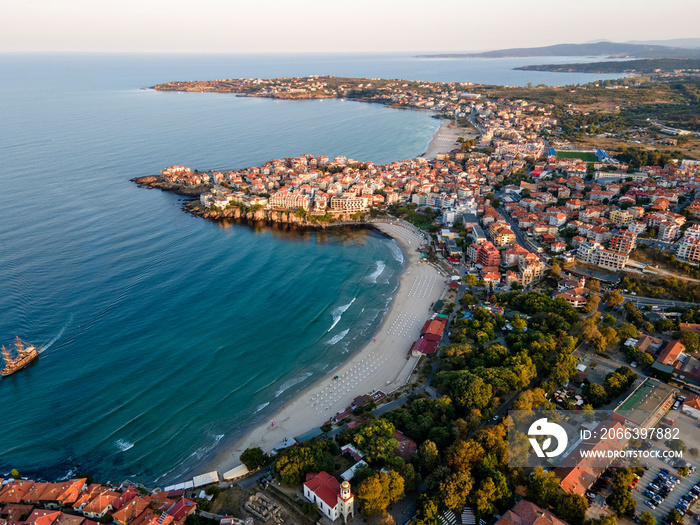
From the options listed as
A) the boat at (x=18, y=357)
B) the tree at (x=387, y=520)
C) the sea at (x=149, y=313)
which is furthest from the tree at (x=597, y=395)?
the boat at (x=18, y=357)

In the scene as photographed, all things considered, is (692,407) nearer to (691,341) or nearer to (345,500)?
(691,341)

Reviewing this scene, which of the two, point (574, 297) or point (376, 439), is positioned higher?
point (376, 439)

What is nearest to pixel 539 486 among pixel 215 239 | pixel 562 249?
pixel 562 249

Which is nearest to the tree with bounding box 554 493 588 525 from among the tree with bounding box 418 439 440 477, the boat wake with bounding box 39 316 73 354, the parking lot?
the parking lot

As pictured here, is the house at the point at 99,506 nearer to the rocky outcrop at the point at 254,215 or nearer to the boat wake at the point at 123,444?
the boat wake at the point at 123,444

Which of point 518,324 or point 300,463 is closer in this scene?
point 300,463

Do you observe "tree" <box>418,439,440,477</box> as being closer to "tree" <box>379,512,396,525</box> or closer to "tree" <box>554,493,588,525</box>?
"tree" <box>379,512,396,525</box>

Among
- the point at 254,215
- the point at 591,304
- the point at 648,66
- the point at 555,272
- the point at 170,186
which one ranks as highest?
the point at 648,66

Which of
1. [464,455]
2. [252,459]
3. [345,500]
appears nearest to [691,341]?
[464,455]
